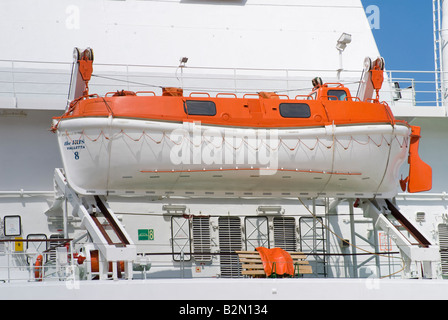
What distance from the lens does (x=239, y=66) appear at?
58.4 feet

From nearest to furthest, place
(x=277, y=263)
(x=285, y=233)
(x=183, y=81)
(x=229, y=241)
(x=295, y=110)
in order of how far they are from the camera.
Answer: (x=277, y=263) < (x=295, y=110) < (x=229, y=241) < (x=285, y=233) < (x=183, y=81)

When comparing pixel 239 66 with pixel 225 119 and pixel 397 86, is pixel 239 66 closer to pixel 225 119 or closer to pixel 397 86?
pixel 397 86

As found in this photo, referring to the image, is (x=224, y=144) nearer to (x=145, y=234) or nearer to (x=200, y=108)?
(x=200, y=108)

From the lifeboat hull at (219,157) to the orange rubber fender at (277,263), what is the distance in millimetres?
1460

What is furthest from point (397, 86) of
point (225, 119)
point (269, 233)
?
point (225, 119)

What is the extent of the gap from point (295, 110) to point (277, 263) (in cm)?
275

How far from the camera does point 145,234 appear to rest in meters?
15.7

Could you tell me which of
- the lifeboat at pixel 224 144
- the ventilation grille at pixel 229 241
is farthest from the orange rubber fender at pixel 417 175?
the ventilation grille at pixel 229 241

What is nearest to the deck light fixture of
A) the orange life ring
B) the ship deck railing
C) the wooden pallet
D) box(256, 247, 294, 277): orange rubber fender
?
the ship deck railing

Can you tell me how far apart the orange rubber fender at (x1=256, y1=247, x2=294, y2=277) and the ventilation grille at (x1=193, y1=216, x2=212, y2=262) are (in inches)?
118

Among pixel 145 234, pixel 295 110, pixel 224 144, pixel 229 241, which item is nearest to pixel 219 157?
pixel 224 144

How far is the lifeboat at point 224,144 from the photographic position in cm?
1296
